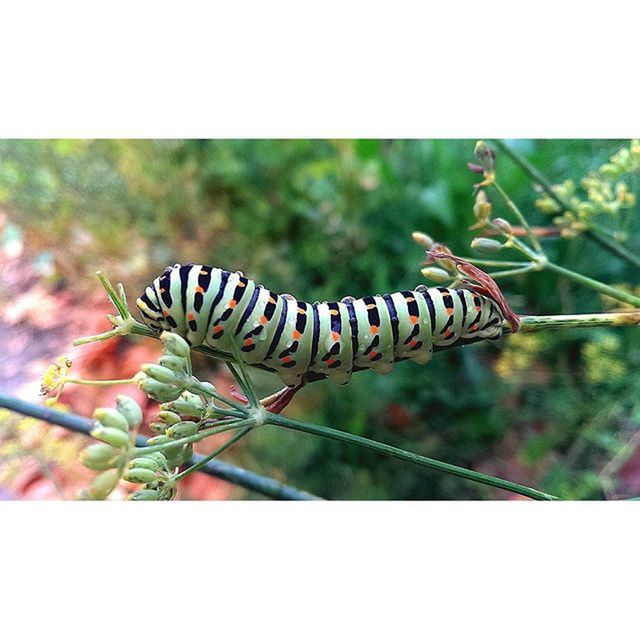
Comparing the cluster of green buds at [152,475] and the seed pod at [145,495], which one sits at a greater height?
the cluster of green buds at [152,475]

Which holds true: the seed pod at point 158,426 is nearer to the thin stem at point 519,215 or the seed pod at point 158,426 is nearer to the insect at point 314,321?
the insect at point 314,321

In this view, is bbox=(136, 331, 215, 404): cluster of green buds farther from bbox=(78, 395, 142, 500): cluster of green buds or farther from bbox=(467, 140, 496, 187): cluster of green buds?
bbox=(467, 140, 496, 187): cluster of green buds

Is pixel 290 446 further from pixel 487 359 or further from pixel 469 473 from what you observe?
pixel 469 473

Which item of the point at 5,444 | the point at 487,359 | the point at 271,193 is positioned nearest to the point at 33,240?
the point at 271,193

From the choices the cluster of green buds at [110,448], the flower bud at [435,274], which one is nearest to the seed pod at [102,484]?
the cluster of green buds at [110,448]

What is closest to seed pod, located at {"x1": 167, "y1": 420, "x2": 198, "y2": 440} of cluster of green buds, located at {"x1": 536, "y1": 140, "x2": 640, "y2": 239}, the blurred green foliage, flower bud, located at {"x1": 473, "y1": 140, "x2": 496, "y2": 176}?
flower bud, located at {"x1": 473, "y1": 140, "x2": 496, "y2": 176}

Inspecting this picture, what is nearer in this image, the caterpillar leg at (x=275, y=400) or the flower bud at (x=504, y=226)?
Result: the caterpillar leg at (x=275, y=400)
